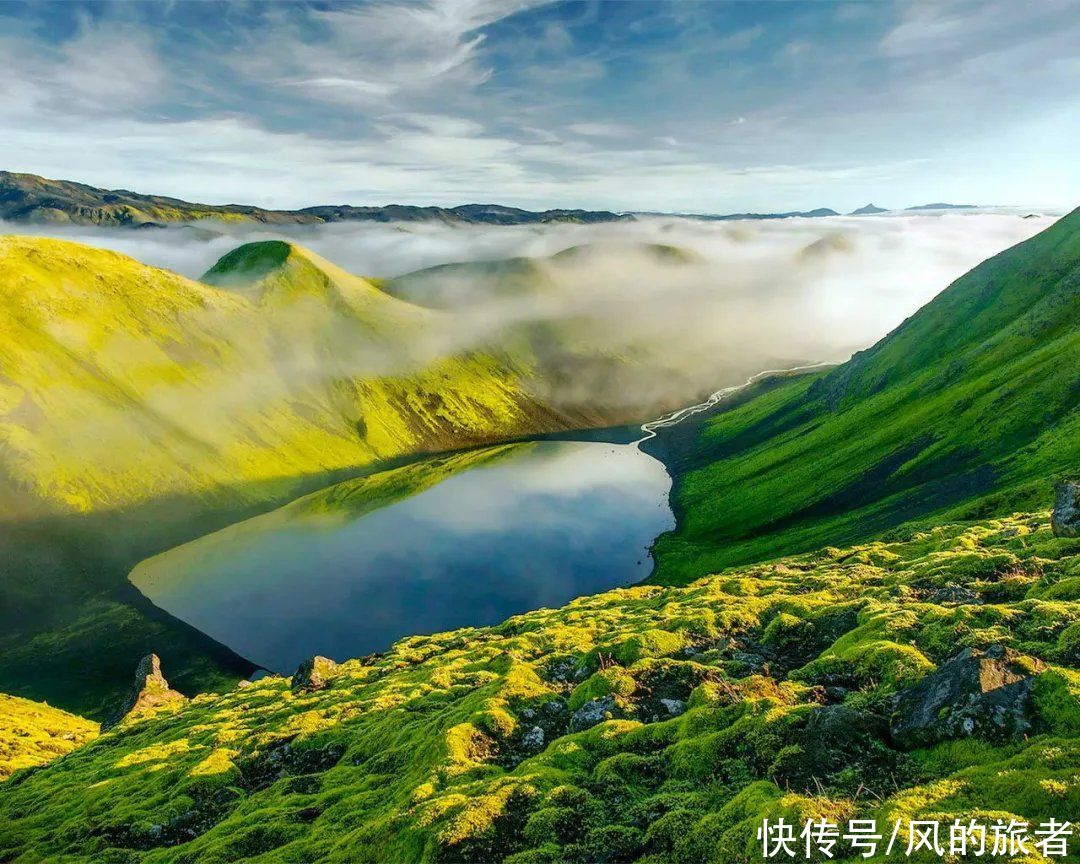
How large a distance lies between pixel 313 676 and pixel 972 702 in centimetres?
6139

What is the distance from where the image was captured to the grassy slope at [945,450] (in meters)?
113

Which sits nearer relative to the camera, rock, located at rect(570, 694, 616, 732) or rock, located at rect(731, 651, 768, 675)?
rock, located at rect(570, 694, 616, 732)

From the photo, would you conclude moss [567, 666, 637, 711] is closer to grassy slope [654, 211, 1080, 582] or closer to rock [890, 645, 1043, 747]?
rock [890, 645, 1043, 747]

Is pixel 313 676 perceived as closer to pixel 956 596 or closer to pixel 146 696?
pixel 146 696

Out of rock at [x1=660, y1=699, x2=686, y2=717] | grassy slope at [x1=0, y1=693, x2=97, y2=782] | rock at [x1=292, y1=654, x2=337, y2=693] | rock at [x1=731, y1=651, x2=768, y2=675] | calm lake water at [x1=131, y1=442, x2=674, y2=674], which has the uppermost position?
rock at [x1=731, y1=651, x2=768, y2=675]

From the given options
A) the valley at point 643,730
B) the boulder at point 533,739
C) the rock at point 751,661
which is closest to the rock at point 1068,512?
the valley at point 643,730

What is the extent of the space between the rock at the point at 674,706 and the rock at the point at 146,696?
7964 cm

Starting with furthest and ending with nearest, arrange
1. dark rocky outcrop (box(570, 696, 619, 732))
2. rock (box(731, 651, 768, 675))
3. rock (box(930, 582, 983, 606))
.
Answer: rock (box(930, 582, 983, 606)) < rock (box(731, 651, 768, 675)) < dark rocky outcrop (box(570, 696, 619, 732))

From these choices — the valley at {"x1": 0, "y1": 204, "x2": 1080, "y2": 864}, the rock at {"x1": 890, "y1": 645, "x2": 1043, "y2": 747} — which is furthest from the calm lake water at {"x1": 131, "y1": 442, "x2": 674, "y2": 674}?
the rock at {"x1": 890, "y1": 645, "x2": 1043, "y2": 747}

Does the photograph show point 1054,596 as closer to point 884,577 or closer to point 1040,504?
point 884,577

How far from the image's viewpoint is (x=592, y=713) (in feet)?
104

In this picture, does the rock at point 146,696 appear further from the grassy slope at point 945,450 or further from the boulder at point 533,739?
the grassy slope at point 945,450

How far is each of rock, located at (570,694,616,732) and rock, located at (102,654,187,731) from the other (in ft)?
248

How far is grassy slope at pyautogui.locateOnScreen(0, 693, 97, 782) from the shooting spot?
225 ft
